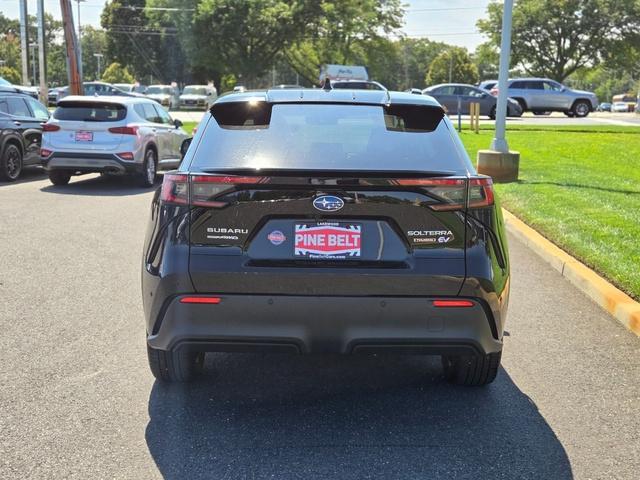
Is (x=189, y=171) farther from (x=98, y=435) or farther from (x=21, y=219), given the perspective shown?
(x=21, y=219)

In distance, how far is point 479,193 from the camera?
3834 millimetres

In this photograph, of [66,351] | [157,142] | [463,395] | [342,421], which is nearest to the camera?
[342,421]

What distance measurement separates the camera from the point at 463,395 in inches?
173

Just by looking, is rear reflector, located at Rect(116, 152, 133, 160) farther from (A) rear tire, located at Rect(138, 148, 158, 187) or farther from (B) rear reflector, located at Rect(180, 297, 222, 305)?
(B) rear reflector, located at Rect(180, 297, 222, 305)

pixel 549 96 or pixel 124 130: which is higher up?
pixel 124 130

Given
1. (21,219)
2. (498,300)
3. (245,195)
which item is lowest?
(21,219)

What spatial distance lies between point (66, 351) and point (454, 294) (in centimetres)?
269

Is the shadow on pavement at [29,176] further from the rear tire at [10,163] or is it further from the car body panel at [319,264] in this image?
the car body panel at [319,264]

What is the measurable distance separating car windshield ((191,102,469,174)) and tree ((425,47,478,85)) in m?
118

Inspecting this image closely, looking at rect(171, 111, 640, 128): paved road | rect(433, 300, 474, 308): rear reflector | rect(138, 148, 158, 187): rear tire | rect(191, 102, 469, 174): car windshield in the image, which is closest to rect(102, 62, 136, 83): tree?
rect(171, 111, 640, 128): paved road

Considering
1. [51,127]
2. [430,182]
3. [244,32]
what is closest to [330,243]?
[430,182]

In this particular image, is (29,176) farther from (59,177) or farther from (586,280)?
(586,280)

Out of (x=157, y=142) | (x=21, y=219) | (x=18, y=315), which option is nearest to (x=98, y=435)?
(x=18, y=315)

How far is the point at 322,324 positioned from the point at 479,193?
101cm
